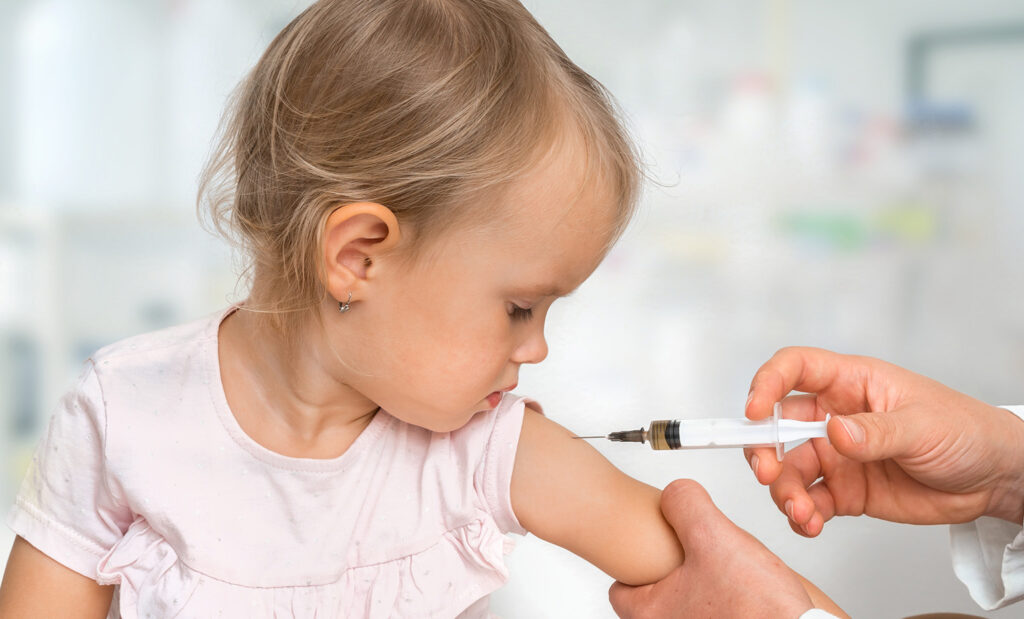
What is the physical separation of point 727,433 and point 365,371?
15.0 inches

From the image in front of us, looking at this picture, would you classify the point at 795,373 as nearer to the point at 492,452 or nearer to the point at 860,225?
the point at 492,452

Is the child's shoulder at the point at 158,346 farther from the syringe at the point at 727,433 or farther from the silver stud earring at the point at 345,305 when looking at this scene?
the syringe at the point at 727,433

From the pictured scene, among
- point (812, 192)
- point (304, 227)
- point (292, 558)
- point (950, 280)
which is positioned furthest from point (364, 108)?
point (950, 280)

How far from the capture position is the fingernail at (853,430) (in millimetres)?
921

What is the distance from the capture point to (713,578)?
1.05 meters

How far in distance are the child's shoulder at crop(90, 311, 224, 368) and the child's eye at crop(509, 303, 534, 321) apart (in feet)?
1.20

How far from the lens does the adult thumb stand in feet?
3.02

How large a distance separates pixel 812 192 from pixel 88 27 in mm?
1602

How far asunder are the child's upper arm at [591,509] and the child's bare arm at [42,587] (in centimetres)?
49

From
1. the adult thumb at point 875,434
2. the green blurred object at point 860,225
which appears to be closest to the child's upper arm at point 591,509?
the adult thumb at point 875,434

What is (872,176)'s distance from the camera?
206 cm

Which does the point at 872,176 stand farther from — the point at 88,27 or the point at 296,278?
the point at 88,27

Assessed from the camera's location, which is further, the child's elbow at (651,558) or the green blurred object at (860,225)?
the green blurred object at (860,225)

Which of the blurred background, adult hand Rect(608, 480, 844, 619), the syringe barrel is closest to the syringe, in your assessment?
the syringe barrel
